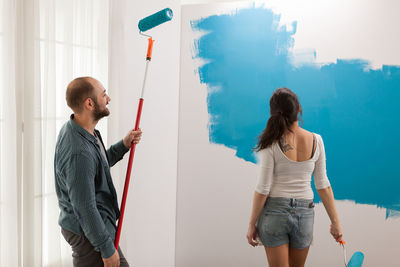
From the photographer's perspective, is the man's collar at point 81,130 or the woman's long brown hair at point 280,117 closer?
the man's collar at point 81,130

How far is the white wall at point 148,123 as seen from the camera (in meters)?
2.28

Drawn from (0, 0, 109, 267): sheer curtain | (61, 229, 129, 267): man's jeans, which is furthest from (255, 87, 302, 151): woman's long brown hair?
(0, 0, 109, 267): sheer curtain

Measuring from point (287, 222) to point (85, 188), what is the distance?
0.94 m

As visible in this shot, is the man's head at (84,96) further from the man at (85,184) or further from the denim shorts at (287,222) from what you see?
the denim shorts at (287,222)

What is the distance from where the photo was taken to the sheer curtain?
164 centimetres

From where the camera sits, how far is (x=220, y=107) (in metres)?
2.83

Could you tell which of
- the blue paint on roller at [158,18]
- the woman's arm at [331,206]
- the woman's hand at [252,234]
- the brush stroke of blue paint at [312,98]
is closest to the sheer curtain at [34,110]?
the blue paint on roller at [158,18]

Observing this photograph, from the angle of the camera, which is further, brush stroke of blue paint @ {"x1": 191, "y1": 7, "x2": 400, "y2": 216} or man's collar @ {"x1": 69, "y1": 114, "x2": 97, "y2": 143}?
brush stroke of blue paint @ {"x1": 191, "y1": 7, "x2": 400, "y2": 216}

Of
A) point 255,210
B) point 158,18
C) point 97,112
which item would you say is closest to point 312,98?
point 255,210

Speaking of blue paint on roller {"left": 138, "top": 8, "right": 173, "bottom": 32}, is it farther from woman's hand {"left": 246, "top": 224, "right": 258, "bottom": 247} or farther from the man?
woman's hand {"left": 246, "top": 224, "right": 258, "bottom": 247}

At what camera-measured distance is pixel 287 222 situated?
5.78 ft

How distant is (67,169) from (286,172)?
99 cm

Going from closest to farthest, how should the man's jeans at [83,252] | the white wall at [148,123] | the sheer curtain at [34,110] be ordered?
the man's jeans at [83,252] → the sheer curtain at [34,110] → the white wall at [148,123]

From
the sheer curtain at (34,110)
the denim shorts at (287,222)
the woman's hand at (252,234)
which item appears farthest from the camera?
the woman's hand at (252,234)
